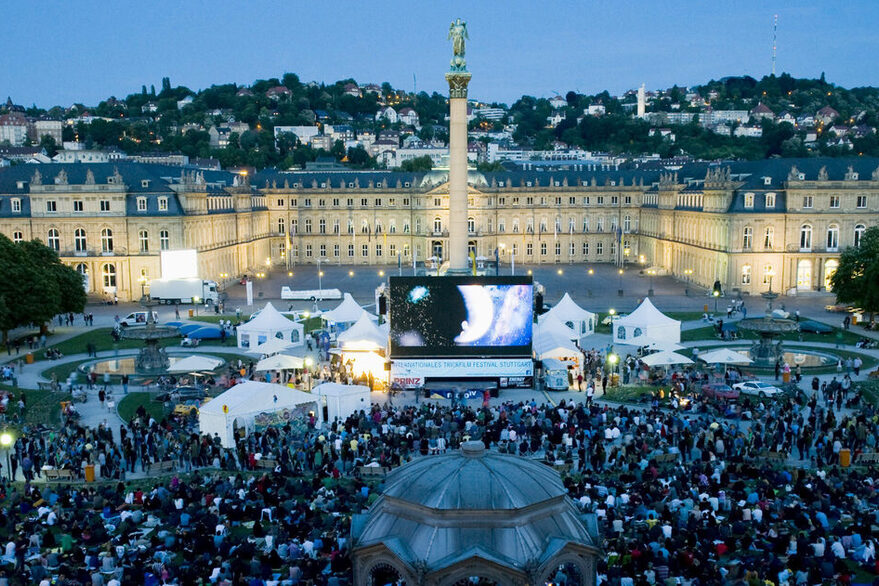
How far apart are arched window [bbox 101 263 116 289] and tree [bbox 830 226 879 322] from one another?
58.0m

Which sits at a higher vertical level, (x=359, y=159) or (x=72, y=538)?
(x=359, y=159)

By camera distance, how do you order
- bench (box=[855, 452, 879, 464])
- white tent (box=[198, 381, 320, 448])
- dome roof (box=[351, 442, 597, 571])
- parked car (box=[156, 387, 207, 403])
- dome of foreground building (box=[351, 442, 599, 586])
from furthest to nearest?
parked car (box=[156, 387, 207, 403])
white tent (box=[198, 381, 320, 448])
bench (box=[855, 452, 879, 464])
dome roof (box=[351, 442, 597, 571])
dome of foreground building (box=[351, 442, 599, 586])

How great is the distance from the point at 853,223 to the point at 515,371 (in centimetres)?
4883

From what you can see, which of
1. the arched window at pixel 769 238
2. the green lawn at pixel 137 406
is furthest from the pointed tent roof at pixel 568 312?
the arched window at pixel 769 238

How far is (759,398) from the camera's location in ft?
132

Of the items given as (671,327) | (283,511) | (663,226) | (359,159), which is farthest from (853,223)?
(359,159)

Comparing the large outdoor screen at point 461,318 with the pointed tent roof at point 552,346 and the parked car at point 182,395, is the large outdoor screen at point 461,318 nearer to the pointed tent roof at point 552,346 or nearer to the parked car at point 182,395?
the pointed tent roof at point 552,346

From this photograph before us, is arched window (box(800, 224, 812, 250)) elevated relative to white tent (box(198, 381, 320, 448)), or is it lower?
elevated

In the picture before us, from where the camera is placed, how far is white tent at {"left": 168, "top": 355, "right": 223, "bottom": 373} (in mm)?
44781

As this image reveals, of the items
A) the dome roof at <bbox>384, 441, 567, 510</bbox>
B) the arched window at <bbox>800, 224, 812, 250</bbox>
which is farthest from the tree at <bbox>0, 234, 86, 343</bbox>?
the arched window at <bbox>800, 224, 812, 250</bbox>

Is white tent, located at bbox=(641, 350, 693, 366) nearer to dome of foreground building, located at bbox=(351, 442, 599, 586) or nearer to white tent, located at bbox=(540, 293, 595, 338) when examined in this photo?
white tent, located at bbox=(540, 293, 595, 338)

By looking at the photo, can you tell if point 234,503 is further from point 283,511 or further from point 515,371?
point 515,371

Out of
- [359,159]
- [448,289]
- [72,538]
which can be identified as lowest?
[72,538]

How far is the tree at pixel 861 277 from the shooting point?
5878 cm
